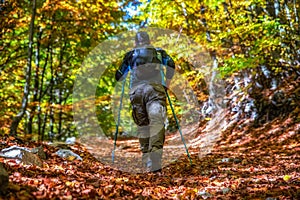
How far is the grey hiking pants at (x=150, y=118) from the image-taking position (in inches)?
182

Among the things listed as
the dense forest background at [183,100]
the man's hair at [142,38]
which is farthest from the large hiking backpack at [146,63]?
the dense forest background at [183,100]

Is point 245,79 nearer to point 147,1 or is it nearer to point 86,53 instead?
point 147,1

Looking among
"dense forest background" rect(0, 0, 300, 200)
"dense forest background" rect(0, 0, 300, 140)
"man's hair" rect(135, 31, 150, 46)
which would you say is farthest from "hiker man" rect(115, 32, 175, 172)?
"dense forest background" rect(0, 0, 300, 140)

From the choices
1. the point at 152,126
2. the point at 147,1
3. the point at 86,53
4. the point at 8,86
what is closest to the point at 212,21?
the point at 147,1

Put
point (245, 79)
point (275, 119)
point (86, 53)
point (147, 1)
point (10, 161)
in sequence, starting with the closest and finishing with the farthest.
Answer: point (10, 161)
point (275, 119)
point (147, 1)
point (245, 79)
point (86, 53)

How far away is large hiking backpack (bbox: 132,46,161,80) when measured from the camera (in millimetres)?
4973

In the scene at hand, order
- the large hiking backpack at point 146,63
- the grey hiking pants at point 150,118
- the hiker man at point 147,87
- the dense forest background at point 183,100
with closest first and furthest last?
the dense forest background at point 183,100, the grey hiking pants at point 150,118, the hiker man at point 147,87, the large hiking backpack at point 146,63

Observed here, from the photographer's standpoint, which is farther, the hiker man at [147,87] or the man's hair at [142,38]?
the man's hair at [142,38]

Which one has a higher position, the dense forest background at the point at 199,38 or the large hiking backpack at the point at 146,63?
the dense forest background at the point at 199,38

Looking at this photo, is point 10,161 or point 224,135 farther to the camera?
point 224,135

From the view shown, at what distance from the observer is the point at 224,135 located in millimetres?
9820

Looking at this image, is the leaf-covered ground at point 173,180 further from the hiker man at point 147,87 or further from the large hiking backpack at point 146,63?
the large hiking backpack at point 146,63

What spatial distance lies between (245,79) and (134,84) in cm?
712

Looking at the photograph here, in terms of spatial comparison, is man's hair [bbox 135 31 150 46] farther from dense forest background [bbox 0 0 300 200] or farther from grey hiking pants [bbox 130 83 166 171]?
dense forest background [bbox 0 0 300 200]
